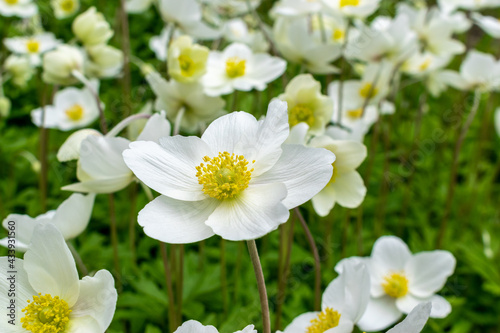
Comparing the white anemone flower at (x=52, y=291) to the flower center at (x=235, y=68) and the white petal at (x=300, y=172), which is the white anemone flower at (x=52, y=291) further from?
the flower center at (x=235, y=68)

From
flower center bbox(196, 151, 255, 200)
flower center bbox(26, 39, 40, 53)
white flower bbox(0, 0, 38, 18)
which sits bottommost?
flower center bbox(26, 39, 40, 53)

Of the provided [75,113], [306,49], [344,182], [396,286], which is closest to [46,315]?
[344,182]

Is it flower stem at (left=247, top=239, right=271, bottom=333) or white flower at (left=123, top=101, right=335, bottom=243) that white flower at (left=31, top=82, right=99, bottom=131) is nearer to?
white flower at (left=123, top=101, right=335, bottom=243)

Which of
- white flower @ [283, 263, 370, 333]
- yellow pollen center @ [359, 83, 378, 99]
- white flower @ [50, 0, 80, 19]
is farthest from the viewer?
white flower @ [50, 0, 80, 19]

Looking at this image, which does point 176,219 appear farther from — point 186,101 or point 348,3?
point 348,3

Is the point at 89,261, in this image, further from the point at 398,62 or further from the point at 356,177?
the point at 398,62

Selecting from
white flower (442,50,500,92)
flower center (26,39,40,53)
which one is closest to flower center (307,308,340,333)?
white flower (442,50,500,92)

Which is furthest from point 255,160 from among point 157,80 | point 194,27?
point 194,27

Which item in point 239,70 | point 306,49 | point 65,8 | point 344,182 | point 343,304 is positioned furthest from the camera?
point 65,8
